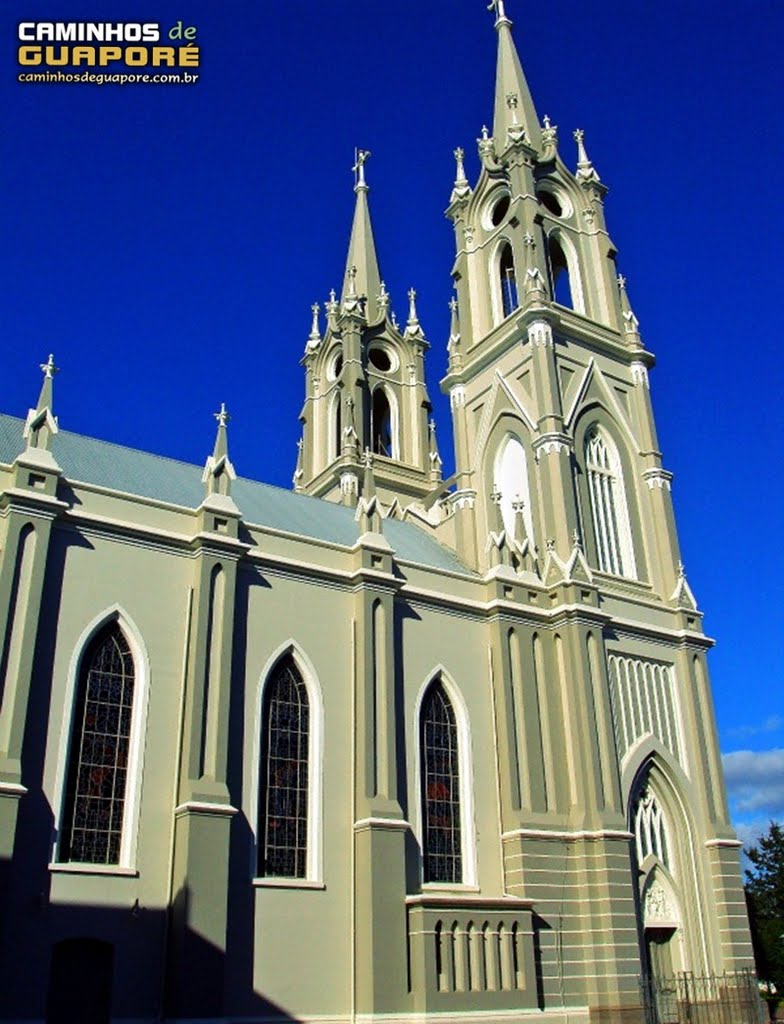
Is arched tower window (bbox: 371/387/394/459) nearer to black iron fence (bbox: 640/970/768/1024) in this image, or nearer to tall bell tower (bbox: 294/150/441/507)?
tall bell tower (bbox: 294/150/441/507)

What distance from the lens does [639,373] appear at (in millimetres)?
33812

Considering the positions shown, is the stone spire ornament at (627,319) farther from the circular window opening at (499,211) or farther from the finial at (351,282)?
the finial at (351,282)

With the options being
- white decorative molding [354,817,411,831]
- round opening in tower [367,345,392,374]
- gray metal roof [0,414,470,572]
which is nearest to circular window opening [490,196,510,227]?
round opening in tower [367,345,392,374]

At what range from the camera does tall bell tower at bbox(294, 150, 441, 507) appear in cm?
4141

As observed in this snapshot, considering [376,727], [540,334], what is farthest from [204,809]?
[540,334]

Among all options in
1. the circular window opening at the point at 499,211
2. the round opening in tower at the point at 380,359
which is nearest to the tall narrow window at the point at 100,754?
the circular window opening at the point at 499,211

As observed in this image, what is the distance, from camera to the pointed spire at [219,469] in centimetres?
2350

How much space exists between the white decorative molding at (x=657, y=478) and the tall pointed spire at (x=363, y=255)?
58.1 feet

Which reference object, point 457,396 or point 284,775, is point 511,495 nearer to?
point 457,396

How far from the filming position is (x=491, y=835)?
24.4m

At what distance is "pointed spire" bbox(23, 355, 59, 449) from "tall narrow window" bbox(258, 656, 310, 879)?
7.01 metres

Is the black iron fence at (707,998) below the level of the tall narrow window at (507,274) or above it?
below

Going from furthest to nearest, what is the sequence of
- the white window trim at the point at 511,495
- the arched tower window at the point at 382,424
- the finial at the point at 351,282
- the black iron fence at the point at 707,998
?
the finial at the point at 351,282, the arched tower window at the point at 382,424, the white window trim at the point at 511,495, the black iron fence at the point at 707,998

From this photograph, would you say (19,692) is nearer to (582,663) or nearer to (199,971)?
(199,971)
